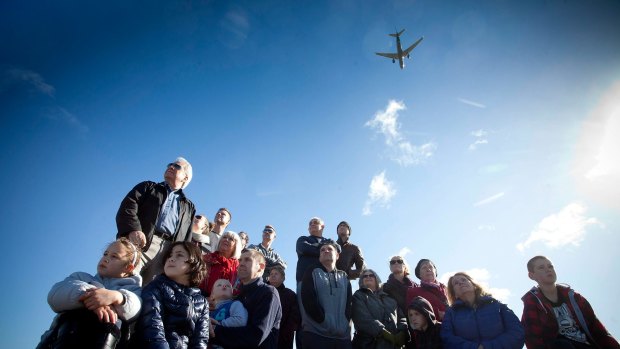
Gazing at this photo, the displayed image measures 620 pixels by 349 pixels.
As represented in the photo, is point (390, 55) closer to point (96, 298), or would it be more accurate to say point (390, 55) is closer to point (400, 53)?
point (400, 53)

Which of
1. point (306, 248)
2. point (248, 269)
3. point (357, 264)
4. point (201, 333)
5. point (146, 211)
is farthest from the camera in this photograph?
point (357, 264)

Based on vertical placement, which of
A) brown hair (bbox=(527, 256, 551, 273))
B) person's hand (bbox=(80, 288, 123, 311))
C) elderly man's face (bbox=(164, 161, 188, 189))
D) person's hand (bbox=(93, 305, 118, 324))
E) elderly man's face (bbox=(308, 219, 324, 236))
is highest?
elderly man's face (bbox=(308, 219, 324, 236))

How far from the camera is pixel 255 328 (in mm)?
3094

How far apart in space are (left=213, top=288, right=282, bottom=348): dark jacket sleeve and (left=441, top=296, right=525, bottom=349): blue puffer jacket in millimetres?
2495

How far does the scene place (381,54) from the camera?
33594 millimetres

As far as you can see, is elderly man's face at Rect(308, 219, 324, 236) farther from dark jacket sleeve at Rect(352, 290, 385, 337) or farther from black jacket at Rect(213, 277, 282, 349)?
black jacket at Rect(213, 277, 282, 349)

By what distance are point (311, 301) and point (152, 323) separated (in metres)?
2.83

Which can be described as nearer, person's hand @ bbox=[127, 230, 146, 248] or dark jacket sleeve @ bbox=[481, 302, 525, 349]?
person's hand @ bbox=[127, 230, 146, 248]

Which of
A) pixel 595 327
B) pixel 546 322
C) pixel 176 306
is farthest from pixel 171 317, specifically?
pixel 595 327

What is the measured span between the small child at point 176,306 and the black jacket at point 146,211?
50.0 inches

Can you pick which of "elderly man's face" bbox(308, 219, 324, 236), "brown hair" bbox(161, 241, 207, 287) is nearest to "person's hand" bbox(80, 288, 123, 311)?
"brown hair" bbox(161, 241, 207, 287)

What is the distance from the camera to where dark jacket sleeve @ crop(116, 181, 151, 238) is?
3.71 m

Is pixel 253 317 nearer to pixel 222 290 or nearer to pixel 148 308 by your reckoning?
pixel 222 290

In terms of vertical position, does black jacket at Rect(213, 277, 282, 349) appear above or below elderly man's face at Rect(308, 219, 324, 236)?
below
